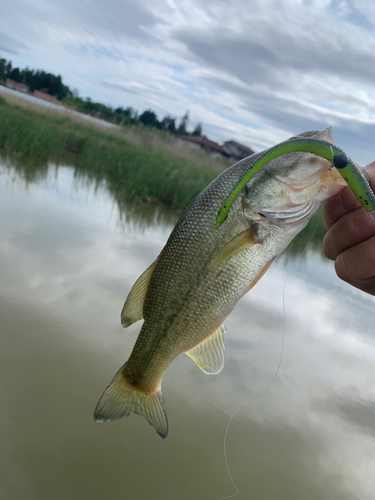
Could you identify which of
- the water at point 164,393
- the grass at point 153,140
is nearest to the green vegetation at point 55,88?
the grass at point 153,140

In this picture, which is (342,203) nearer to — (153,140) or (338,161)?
(338,161)

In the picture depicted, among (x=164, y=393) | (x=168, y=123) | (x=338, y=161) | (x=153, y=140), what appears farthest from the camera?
(x=168, y=123)

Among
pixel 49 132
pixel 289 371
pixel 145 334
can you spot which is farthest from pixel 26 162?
pixel 145 334

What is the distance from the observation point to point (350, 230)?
68.0 inches

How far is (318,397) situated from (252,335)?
0.82 metres

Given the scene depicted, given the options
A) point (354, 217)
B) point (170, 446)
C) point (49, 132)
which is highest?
point (354, 217)

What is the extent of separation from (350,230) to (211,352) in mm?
810

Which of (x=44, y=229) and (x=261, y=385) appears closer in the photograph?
(x=261, y=385)

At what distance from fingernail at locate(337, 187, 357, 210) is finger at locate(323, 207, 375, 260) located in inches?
1.3

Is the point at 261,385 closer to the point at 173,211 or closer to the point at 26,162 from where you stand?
the point at 173,211

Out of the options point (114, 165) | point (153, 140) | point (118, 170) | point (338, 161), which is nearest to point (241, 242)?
point (338, 161)

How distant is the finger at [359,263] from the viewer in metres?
1.72

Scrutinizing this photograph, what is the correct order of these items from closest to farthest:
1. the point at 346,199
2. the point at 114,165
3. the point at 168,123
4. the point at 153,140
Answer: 1. the point at 346,199
2. the point at 114,165
3. the point at 153,140
4. the point at 168,123

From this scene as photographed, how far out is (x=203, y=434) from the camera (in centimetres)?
242
